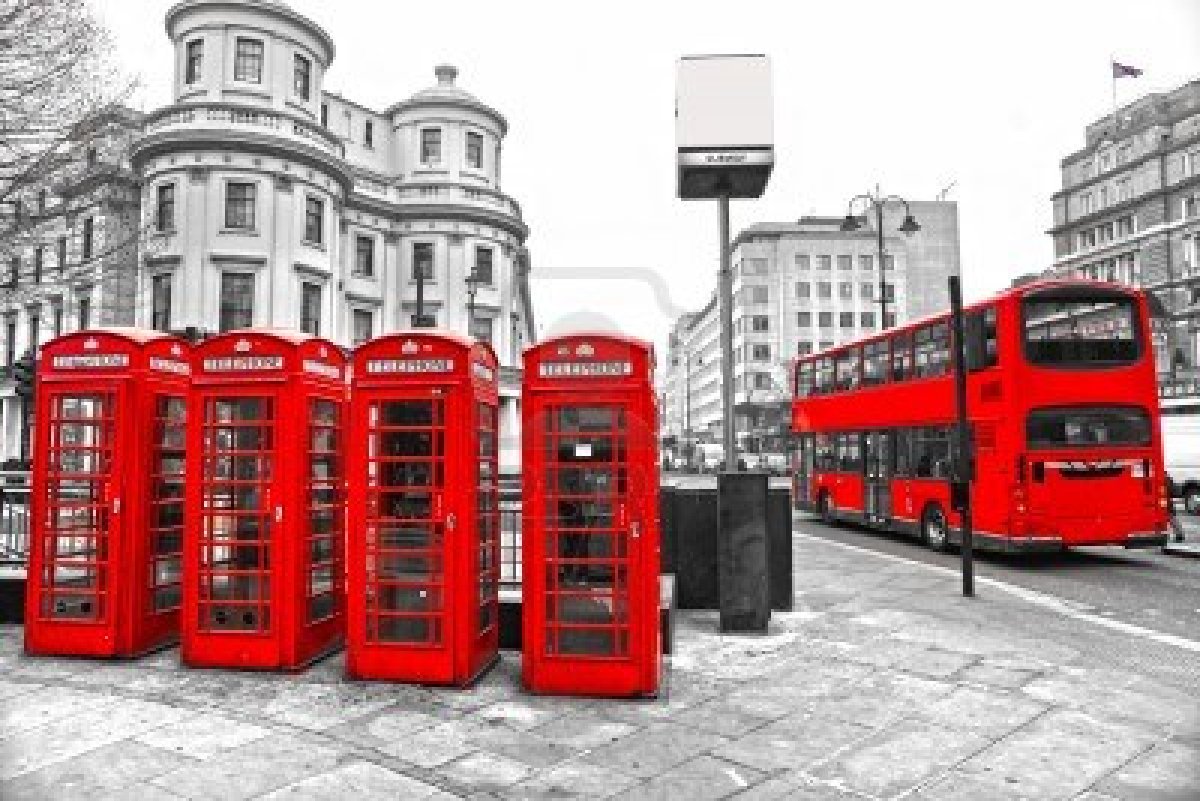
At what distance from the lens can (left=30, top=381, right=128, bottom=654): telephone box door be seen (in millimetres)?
7281

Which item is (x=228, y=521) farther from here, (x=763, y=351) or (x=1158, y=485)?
(x=763, y=351)

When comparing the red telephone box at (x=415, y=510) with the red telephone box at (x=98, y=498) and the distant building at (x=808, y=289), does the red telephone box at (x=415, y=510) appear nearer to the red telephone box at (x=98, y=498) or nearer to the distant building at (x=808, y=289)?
the red telephone box at (x=98, y=498)

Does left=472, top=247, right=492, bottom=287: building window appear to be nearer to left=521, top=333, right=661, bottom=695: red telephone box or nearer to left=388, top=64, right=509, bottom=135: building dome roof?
left=388, top=64, right=509, bottom=135: building dome roof

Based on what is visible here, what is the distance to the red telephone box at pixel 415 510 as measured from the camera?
6.41 metres

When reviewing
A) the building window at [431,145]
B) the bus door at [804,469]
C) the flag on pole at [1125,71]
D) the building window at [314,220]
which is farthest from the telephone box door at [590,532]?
the flag on pole at [1125,71]

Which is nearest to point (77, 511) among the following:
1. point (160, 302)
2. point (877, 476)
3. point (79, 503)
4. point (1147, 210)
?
point (79, 503)

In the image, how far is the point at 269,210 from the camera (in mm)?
33000

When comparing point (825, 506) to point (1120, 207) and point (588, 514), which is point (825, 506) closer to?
point (588, 514)

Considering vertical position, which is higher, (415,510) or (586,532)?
(415,510)

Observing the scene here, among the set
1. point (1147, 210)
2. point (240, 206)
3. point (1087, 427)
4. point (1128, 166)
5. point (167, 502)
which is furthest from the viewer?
point (1128, 166)

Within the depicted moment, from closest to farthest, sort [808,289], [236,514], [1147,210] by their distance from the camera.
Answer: [236,514] < [1147,210] < [808,289]

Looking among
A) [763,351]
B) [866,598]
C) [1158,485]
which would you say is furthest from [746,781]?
[763,351]

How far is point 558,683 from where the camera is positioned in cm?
640

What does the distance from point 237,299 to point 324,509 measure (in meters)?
28.2
